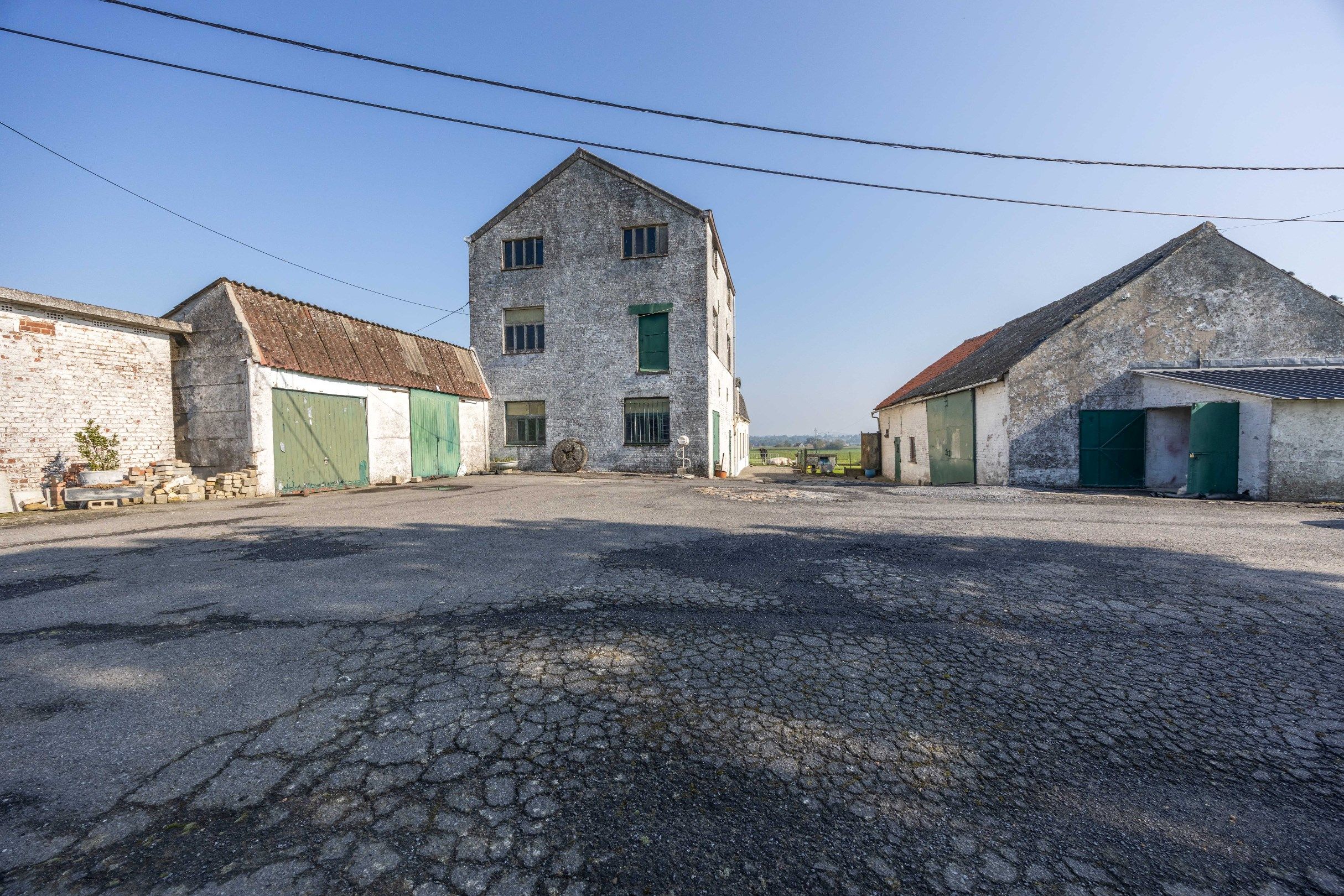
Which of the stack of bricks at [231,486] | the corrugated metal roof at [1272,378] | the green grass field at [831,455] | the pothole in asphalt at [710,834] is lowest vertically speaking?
the green grass field at [831,455]

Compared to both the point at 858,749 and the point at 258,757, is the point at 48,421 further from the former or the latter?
the point at 858,749

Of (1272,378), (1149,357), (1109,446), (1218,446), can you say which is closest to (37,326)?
(1109,446)

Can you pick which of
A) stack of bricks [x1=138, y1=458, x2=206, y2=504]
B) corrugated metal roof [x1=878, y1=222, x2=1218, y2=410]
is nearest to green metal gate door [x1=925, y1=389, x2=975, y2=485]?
corrugated metal roof [x1=878, y1=222, x2=1218, y2=410]

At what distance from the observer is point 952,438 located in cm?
1619

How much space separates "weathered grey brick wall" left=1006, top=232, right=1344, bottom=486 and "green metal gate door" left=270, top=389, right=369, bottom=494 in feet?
56.9

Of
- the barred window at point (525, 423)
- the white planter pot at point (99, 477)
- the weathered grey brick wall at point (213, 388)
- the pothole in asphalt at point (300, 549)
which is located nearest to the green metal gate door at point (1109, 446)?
the pothole in asphalt at point (300, 549)

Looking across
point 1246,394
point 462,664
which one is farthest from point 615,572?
point 1246,394

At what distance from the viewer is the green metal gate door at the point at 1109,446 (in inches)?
510

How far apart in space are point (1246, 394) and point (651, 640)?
1461 cm

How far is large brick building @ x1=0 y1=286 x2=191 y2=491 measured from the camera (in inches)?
365

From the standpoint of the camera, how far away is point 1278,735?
6.96 ft

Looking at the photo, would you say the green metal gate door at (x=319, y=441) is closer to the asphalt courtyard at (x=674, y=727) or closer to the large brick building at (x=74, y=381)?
the large brick building at (x=74, y=381)

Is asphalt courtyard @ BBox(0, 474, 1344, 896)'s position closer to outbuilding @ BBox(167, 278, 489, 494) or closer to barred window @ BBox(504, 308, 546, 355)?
outbuilding @ BBox(167, 278, 489, 494)

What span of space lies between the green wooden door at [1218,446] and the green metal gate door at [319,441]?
20.1 meters
